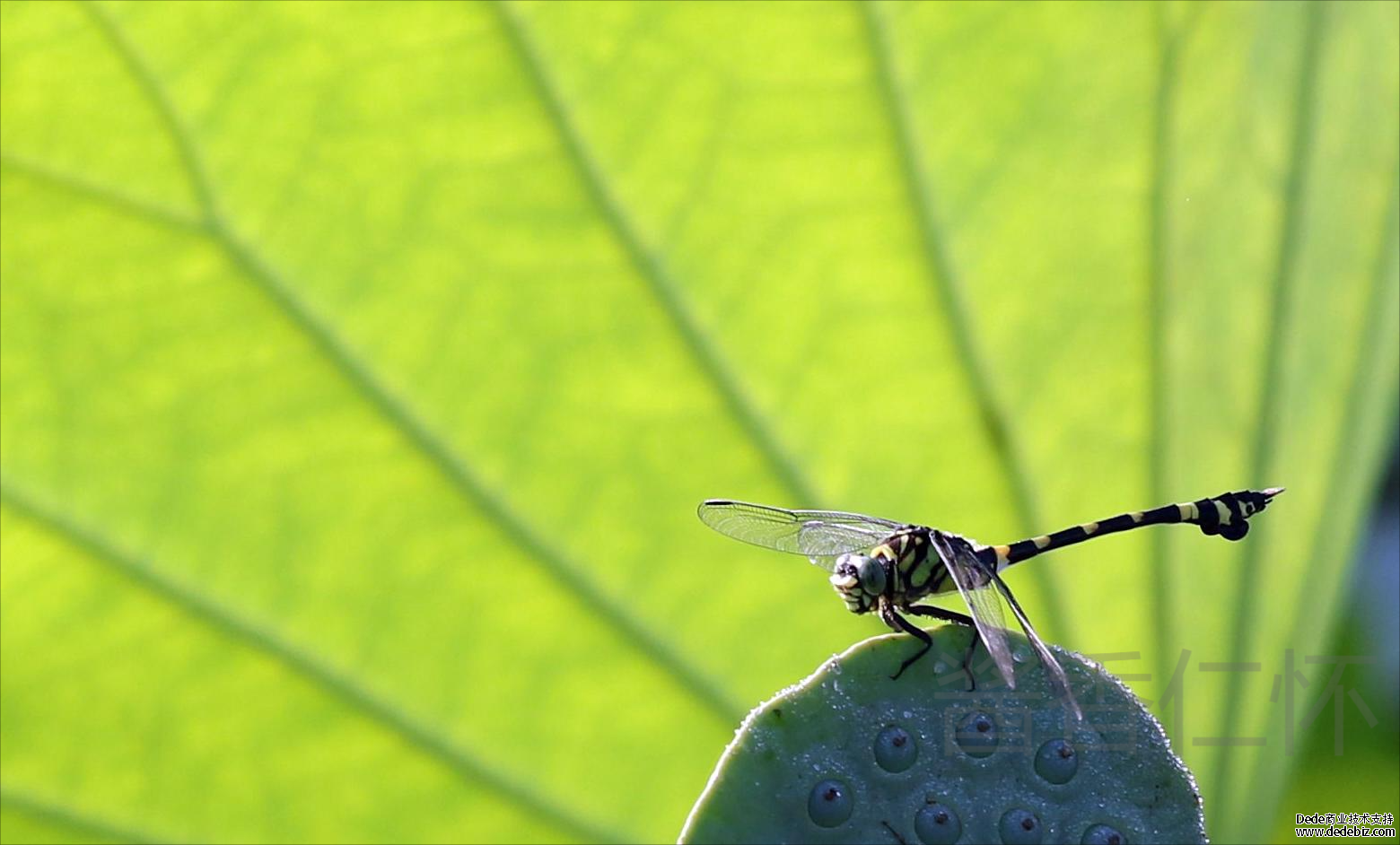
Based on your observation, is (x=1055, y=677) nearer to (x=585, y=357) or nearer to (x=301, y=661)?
(x=585, y=357)

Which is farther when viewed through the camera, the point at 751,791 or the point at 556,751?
the point at 556,751

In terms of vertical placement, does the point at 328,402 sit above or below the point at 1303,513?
below

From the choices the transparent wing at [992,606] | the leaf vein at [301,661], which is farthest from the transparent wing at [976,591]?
the leaf vein at [301,661]

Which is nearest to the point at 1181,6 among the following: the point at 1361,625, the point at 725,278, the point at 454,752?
the point at 725,278

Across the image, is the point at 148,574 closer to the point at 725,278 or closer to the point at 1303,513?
the point at 725,278

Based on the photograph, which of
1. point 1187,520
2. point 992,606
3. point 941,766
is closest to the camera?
point 941,766

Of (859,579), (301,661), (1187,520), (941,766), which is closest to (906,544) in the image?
(859,579)

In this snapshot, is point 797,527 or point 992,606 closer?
point 992,606

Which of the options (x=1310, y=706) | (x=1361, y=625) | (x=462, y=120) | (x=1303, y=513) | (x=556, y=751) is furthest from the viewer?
(x=1361, y=625)
